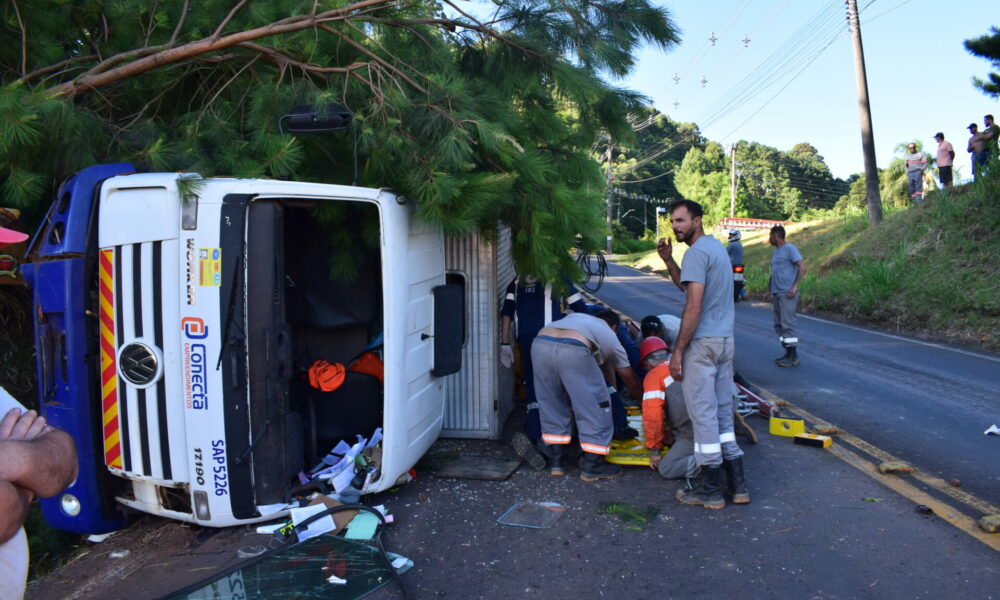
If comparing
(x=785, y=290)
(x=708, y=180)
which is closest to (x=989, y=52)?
(x=785, y=290)

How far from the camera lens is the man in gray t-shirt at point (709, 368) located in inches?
173

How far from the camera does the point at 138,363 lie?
12.5 ft

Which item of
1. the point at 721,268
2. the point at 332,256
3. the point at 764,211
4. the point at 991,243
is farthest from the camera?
the point at 764,211

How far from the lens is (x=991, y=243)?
12.9 m

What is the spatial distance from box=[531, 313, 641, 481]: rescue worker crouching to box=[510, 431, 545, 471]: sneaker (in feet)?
0.30

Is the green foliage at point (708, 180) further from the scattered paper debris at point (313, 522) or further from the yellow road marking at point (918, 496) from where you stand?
the scattered paper debris at point (313, 522)

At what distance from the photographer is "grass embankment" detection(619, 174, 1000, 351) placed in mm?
11383

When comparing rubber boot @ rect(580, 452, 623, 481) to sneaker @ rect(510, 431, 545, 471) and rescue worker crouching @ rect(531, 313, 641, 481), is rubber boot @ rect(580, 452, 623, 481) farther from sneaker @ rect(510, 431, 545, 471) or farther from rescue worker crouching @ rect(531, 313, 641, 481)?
sneaker @ rect(510, 431, 545, 471)

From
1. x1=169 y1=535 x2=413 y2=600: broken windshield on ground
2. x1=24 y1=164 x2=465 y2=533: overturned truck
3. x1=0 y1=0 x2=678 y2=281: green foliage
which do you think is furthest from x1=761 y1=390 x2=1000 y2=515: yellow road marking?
x1=24 y1=164 x2=465 y2=533: overturned truck

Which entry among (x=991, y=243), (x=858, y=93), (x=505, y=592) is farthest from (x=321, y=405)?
(x=858, y=93)

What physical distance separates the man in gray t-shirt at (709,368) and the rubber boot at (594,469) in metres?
0.58

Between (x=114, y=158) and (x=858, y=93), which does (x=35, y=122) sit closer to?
(x=114, y=158)

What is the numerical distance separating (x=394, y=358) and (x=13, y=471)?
93.8 inches

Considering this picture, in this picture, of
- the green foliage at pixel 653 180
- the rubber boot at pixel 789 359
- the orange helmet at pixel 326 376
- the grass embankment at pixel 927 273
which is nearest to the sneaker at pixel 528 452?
the orange helmet at pixel 326 376
